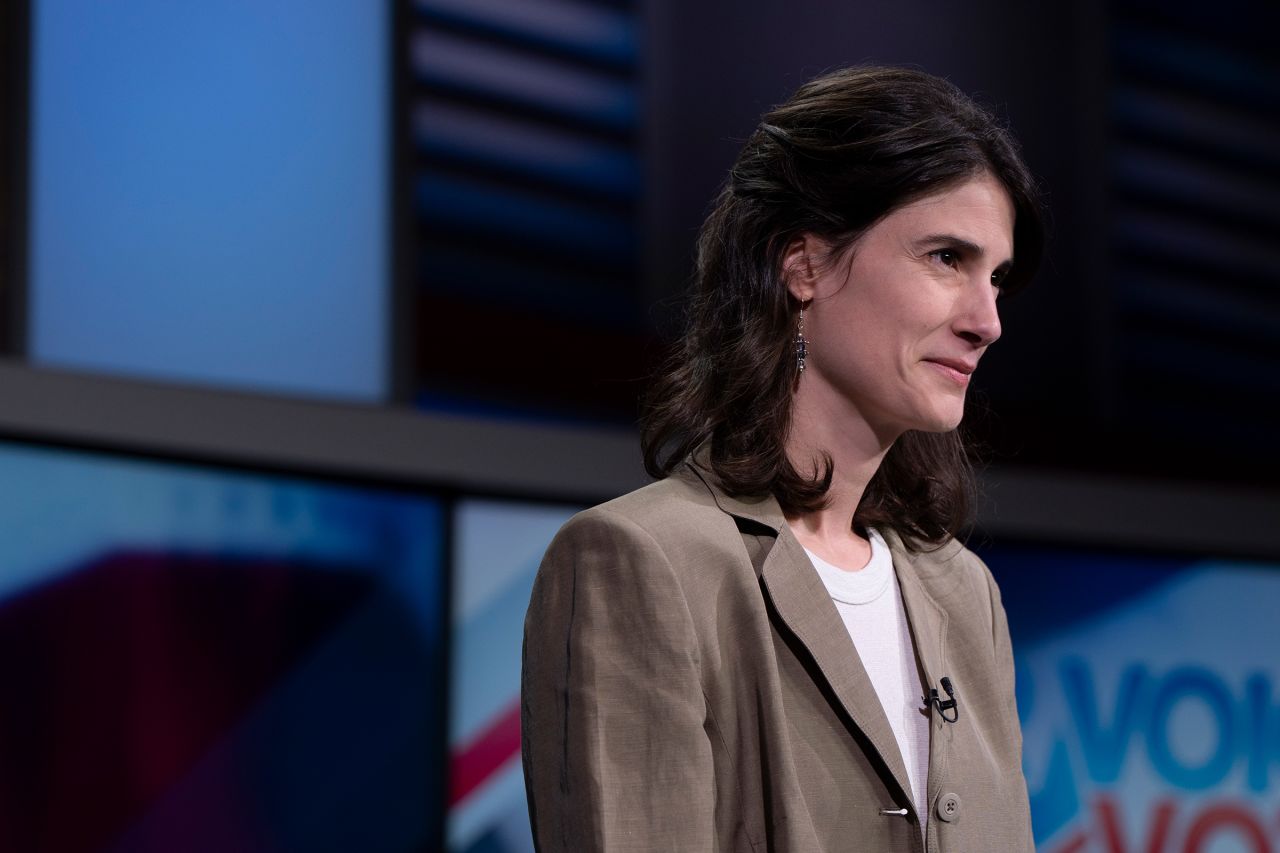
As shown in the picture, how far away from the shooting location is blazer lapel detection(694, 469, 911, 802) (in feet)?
5.44

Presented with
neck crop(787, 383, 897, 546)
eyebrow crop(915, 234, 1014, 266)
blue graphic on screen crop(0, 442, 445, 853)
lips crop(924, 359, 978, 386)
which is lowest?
blue graphic on screen crop(0, 442, 445, 853)

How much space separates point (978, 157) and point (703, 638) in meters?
0.61

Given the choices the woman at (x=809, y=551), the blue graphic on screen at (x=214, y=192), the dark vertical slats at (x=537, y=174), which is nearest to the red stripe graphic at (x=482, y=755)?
the blue graphic on screen at (x=214, y=192)

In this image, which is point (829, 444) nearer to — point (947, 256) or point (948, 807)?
point (947, 256)

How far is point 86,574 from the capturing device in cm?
381

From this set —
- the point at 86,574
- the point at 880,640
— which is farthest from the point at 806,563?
the point at 86,574

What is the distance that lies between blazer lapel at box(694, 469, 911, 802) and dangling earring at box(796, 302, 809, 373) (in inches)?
7.3

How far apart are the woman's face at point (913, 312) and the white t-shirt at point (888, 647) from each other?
0.17 m

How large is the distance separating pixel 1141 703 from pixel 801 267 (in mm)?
3379

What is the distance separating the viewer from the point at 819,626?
1.69m

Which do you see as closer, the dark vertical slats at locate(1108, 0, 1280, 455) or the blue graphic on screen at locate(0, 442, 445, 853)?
the blue graphic on screen at locate(0, 442, 445, 853)

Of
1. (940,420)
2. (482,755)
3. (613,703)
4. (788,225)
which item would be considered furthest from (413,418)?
(613,703)

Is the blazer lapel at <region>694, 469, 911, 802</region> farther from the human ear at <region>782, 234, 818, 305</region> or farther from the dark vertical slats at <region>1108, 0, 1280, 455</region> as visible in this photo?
the dark vertical slats at <region>1108, 0, 1280, 455</region>

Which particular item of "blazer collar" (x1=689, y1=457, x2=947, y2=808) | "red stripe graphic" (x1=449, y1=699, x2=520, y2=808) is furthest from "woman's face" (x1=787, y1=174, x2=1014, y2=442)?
"red stripe graphic" (x1=449, y1=699, x2=520, y2=808)
